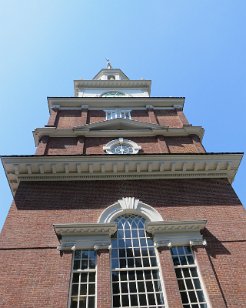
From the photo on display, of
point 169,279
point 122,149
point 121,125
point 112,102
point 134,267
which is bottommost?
point 169,279

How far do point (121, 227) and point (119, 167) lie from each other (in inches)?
110

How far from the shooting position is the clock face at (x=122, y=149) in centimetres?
1633

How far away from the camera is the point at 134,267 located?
10.9 meters

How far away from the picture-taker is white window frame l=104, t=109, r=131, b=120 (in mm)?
19734

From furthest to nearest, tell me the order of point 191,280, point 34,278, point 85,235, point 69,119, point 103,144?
point 69,119 < point 103,144 < point 85,235 < point 191,280 < point 34,278

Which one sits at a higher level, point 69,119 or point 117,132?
point 69,119

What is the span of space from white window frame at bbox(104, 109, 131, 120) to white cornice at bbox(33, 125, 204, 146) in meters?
1.94

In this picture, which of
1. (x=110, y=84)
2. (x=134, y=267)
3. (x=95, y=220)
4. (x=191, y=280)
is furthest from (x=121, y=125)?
(x=191, y=280)

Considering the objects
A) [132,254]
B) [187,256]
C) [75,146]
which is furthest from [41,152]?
[187,256]

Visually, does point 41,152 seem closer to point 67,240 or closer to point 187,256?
point 67,240

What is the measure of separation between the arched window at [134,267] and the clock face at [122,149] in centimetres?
439

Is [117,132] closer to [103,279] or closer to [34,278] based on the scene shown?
[103,279]

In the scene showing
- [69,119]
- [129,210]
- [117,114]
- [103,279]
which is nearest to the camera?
[103,279]

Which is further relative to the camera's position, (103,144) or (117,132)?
(117,132)
